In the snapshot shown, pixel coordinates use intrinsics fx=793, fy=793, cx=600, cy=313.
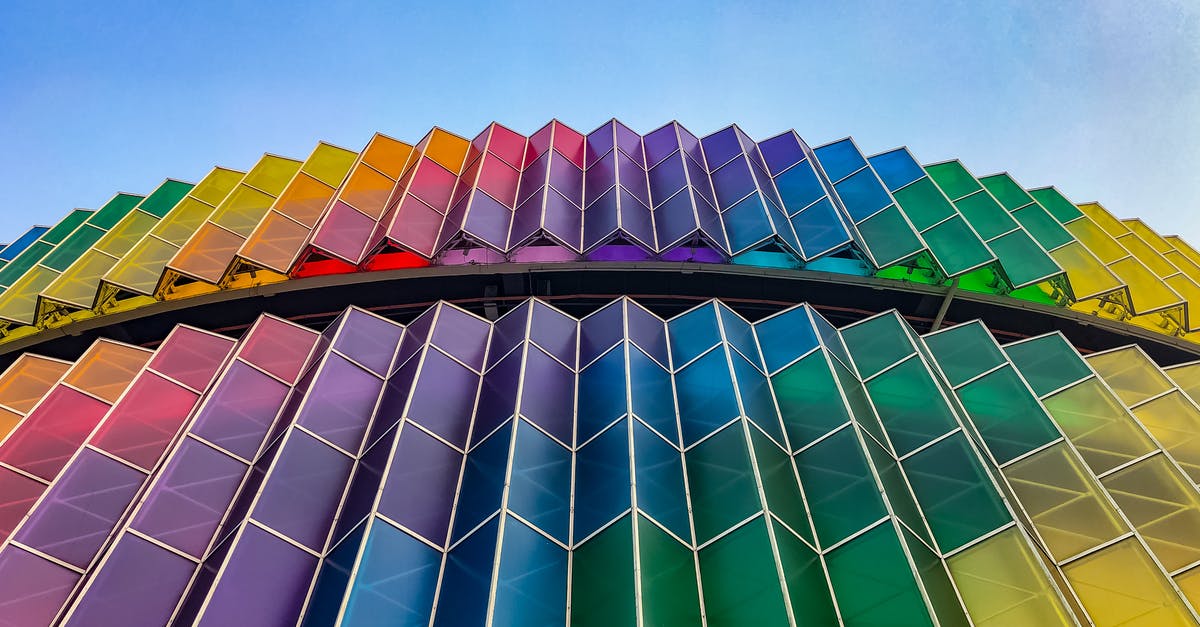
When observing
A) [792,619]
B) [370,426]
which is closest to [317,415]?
[370,426]

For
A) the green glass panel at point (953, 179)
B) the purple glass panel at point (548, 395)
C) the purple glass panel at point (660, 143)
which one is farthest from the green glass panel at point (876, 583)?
the purple glass panel at point (660, 143)

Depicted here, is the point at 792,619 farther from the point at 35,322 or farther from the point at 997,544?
the point at 35,322

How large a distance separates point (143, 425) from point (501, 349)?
8.61m

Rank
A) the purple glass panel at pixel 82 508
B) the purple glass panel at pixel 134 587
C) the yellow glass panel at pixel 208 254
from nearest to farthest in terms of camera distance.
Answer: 1. the purple glass panel at pixel 134 587
2. the purple glass panel at pixel 82 508
3. the yellow glass panel at pixel 208 254

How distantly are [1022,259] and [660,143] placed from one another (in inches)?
543

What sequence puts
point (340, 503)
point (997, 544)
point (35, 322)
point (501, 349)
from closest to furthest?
point (997, 544) → point (340, 503) → point (501, 349) → point (35, 322)

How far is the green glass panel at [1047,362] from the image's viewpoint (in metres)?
20.5

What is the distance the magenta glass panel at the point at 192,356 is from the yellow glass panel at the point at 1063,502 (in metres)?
19.6

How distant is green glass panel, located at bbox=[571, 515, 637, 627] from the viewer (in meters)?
13.2

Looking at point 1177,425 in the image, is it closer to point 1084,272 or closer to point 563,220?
point 1084,272

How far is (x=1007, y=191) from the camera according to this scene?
30.6 meters

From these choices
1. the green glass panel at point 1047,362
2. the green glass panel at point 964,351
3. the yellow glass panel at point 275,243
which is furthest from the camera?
the yellow glass panel at point 275,243

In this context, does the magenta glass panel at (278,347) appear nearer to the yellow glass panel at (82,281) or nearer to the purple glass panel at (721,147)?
the yellow glass panel at (82,281)

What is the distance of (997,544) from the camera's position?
49.3ft
